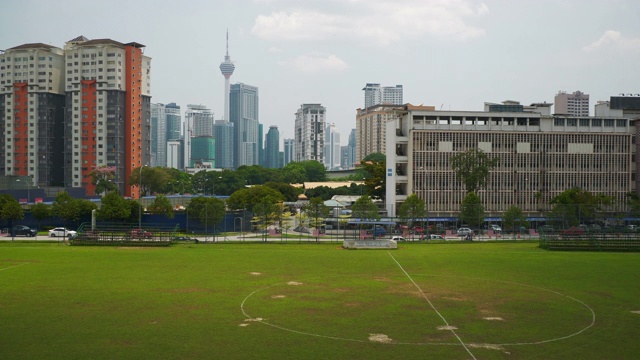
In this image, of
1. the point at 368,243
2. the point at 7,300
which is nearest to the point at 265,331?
the point at 7,300

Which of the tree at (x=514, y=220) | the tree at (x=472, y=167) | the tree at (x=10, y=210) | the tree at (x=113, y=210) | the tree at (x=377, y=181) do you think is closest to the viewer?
the tree at (x=514, y=220)

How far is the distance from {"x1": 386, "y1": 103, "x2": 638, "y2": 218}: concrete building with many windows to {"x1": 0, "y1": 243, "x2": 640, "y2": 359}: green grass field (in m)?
→ 44.6

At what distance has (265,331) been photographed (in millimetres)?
19609

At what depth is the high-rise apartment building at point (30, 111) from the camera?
133 m

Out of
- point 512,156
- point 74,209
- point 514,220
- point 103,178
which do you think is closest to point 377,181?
point 512,156

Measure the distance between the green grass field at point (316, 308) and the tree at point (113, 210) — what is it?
2511cm

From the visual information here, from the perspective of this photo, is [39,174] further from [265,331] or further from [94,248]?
[265,331]

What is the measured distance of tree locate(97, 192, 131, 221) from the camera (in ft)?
212

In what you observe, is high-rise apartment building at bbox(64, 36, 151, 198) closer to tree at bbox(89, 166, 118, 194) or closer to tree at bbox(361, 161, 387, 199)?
tree at bbox(89, 166, 118, 194)

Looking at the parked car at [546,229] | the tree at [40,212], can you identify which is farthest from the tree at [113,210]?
the parked car at [546,229]

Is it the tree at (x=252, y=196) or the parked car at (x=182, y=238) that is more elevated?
the tree at (x=252, y=196)

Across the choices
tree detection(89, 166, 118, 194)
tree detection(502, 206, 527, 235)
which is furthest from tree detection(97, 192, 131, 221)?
tree detection(89, 166, 118, 194)

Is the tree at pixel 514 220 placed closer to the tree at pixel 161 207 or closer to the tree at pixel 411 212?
the tree at pixel 411 212

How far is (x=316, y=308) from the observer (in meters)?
23.3
